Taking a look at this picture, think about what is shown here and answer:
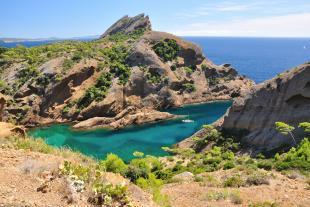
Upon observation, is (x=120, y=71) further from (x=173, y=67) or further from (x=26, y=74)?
(x=26, y=74)

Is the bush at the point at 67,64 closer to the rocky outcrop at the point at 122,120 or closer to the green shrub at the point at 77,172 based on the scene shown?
the rocky outcrop at the point at 122,120

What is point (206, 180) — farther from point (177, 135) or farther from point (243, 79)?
point (243, 79)

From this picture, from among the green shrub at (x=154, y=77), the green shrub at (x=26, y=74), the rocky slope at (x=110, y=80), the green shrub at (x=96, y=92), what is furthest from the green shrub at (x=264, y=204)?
the green shrub at (x=26, y=74)

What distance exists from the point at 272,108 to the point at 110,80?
41083 millimetres

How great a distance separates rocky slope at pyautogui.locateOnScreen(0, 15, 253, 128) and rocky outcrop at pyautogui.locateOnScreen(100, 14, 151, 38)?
19.2 meters

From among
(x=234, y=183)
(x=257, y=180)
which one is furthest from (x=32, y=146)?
(x=257, y=180)

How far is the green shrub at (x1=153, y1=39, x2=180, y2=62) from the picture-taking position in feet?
309

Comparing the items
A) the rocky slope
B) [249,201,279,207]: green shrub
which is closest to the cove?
the rocky slope

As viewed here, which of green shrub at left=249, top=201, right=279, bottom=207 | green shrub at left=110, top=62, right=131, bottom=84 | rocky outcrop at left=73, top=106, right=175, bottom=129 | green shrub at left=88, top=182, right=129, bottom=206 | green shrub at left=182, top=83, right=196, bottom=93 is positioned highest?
green shrub at left=88, top=182, right=129, bottom=206

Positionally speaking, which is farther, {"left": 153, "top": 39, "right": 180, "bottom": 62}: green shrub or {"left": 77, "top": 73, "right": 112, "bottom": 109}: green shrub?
{"left": 153, "top": 39, "right": 180, "bottom": 62}: green shrub

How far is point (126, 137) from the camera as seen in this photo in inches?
2509

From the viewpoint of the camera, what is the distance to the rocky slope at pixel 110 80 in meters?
77.3

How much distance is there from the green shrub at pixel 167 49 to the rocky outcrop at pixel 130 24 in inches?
953

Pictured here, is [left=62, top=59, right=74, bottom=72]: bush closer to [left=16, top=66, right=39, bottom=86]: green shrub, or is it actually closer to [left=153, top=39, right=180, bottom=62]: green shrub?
[left=16, top=66, right=39, bottom=86]: green shrub
